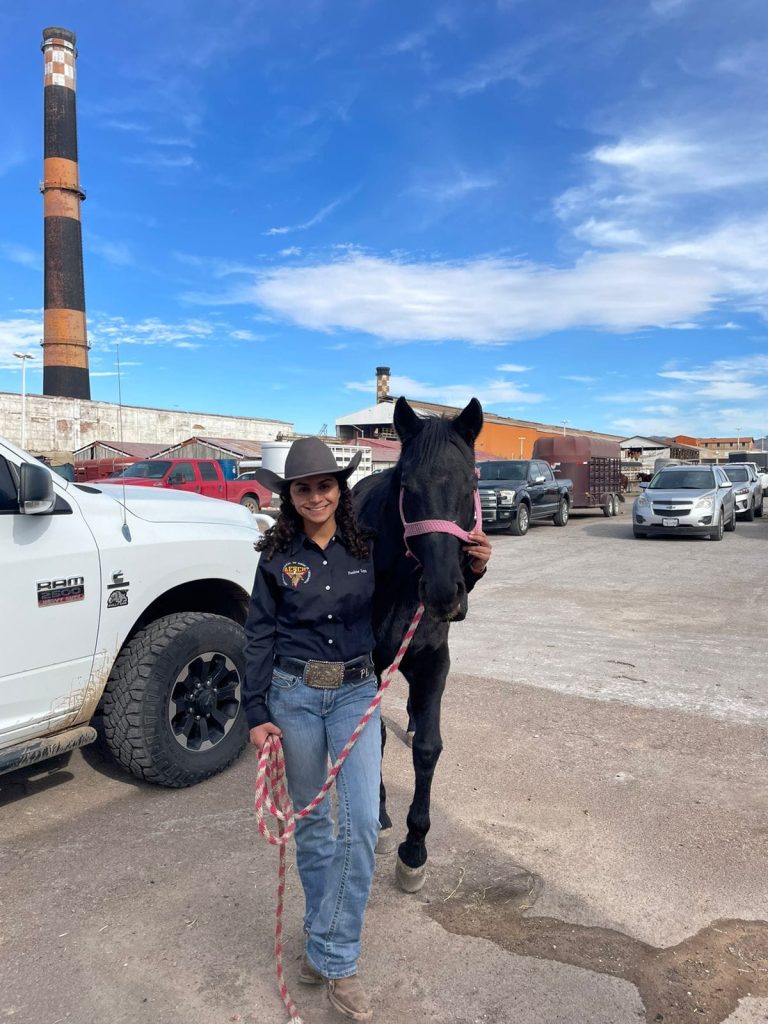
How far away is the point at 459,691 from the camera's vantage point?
5.74m

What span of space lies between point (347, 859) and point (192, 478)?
20.4 m

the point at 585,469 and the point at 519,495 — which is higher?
the point at 585,469

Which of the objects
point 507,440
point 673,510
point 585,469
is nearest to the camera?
point 673,510

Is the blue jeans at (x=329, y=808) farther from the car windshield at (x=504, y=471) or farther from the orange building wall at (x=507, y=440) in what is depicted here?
the orange building wall at (x=507, y=440)

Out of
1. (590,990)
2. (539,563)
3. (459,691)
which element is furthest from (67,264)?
(590,990)

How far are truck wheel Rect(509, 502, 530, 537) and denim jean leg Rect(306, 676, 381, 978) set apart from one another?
16561 mm

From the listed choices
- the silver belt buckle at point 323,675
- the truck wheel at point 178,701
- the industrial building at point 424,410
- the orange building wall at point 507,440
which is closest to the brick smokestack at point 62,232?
the industrial building at point 424,410

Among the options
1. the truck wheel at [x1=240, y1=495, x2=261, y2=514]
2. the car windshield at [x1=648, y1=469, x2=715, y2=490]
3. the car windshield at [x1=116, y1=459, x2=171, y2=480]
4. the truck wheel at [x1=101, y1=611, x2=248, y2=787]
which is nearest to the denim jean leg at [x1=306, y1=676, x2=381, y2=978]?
the truck wheel at [x1=101, y1=611, x2=248, y2=787]

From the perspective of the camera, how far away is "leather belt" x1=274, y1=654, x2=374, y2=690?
234cm

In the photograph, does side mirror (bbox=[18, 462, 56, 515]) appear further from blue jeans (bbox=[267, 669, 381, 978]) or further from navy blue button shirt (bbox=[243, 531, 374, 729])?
blue jeans (bbox=[267, 669, 381, 978])

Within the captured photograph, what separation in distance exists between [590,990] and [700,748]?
2.53 meters

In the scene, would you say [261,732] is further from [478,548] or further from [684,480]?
[684,480]

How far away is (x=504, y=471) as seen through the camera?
20.0 metres

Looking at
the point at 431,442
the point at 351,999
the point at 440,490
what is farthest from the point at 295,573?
the point at 351,999
